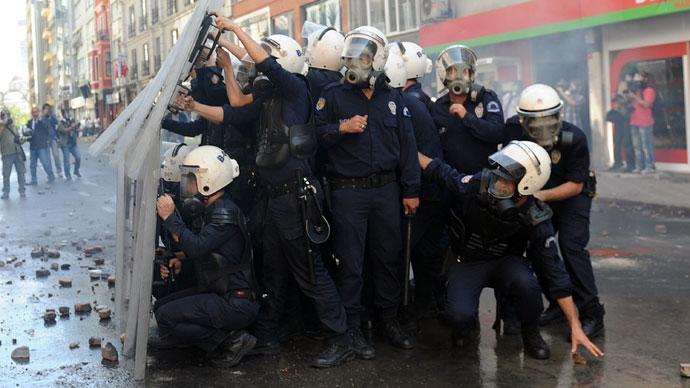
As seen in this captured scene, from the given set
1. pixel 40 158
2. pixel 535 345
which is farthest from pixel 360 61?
pixel 40 158

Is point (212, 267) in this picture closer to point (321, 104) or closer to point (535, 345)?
point (321, 104)

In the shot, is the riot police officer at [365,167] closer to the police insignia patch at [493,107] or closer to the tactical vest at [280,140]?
the tactical vest at [280,140]

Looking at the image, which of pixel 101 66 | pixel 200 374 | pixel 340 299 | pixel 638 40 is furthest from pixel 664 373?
pixel 101 66

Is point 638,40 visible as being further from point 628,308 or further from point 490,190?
point 490,190

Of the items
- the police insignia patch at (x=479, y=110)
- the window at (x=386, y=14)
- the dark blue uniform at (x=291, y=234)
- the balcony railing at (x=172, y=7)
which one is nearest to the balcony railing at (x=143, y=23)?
the balcony railing at (x=172, y=7)

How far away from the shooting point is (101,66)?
66.4 metres

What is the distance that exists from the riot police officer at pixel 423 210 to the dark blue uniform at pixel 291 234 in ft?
2.47

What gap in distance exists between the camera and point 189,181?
4984 mm

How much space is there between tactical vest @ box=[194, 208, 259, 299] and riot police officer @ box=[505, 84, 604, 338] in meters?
1.88

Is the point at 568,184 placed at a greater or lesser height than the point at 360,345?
greater

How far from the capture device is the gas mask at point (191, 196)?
15.9ft

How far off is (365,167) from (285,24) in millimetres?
27276

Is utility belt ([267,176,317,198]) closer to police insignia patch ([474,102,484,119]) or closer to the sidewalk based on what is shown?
police insignia patch ([474,102,484,119])

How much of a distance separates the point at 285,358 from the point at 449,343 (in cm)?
107
